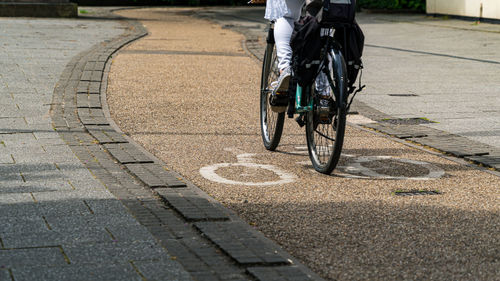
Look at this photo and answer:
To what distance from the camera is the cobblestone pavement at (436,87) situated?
7402mm

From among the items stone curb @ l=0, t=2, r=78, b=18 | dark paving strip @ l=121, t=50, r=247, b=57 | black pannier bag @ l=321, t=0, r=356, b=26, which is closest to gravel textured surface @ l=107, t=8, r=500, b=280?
black pannier bag @ l=321, t=0, r=356, b=26

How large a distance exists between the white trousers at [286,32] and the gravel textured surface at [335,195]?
79 cm

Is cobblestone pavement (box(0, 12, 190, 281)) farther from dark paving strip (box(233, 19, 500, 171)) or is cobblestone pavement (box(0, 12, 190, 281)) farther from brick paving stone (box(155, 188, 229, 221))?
dark paving strip (box(233, 19, 500, 171))

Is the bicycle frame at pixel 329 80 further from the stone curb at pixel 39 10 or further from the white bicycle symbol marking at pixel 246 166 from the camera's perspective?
the stone curb at pixel 39 10

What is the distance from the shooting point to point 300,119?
6.17 m

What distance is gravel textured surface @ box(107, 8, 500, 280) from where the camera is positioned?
3.96m

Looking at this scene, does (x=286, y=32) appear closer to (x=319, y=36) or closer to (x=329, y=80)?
(x=319, y=36)

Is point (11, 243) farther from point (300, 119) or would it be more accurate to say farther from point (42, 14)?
point (42, 14)

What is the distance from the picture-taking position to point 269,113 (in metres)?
7.00

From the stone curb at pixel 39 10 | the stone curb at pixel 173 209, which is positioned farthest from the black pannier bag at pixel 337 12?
the stone curb at pixel 39 10

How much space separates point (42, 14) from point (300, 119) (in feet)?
60.4

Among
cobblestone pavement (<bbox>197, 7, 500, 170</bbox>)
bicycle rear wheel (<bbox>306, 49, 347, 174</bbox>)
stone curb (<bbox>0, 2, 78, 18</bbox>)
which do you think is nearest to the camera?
bicycle rear wheel (<bbox>306, 49, 347, 174</bbox>)

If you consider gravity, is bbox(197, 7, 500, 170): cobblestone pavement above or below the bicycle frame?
below

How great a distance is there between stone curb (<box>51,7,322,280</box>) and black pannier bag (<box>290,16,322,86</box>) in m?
1.15
